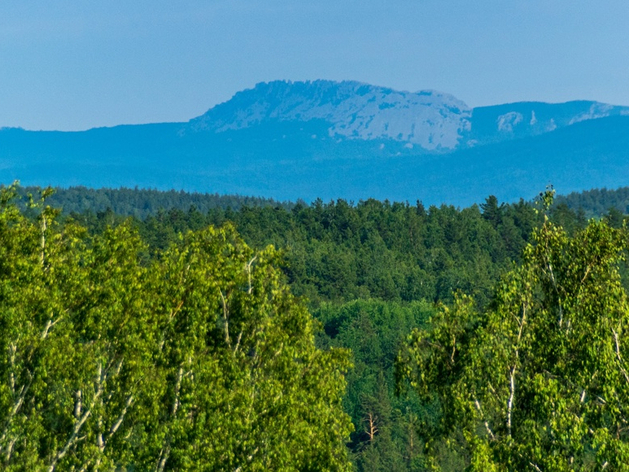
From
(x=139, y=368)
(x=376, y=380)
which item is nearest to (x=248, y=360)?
(x=139, y=368)

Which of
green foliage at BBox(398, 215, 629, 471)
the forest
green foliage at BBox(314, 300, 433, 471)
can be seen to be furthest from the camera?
green foliage at BBox(314, 300, 433, 471)

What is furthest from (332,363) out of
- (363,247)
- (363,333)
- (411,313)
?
(363,247)

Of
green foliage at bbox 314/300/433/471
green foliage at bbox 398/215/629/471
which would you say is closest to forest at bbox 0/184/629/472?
green foliage at bbox 398/215/629/471

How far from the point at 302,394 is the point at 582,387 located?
6278mm

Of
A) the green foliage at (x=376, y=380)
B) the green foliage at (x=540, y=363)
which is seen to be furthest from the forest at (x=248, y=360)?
the green foliage at (x=376, y=380)

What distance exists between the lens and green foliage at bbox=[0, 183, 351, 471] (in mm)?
20000

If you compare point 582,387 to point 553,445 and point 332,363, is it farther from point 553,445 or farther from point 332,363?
point 332,363

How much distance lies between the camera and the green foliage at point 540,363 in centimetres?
1855

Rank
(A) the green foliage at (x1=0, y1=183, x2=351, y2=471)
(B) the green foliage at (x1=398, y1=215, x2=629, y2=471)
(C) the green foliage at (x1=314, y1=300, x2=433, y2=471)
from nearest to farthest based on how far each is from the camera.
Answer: (B) the green foliage at (x1=398, y1=215, x2=629, y2=471) < (A) the green foliage at (x1=0, y1=183, x2=351, y2=471) < (C) the green foliage at (x1=314, y1=300, x2=433, y2=471)

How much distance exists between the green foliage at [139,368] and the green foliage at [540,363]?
9.41 feet

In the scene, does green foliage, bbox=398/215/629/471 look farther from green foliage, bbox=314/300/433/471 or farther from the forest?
green foliage, bbox=314/300/433/471

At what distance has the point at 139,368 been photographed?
814 inches

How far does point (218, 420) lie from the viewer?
20.9m

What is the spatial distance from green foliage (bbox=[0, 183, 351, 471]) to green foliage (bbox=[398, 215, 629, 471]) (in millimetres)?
2867
